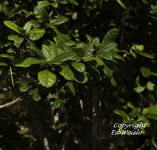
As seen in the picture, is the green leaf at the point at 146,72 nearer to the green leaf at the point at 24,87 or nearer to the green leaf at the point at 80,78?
the green leaf at the point at 80,78

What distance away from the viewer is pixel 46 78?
1145 mm

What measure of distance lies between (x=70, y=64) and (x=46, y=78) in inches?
9.0

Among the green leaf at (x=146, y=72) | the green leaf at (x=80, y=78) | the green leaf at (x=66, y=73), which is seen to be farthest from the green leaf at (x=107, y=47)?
the green leaf at (x=146, y=72)

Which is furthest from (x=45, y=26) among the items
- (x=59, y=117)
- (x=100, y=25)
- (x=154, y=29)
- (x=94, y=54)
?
(x=59, y=117)

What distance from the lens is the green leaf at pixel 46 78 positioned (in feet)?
3.69

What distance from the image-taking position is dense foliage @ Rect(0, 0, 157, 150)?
1.33m

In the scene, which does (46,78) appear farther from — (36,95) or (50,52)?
(36,95)

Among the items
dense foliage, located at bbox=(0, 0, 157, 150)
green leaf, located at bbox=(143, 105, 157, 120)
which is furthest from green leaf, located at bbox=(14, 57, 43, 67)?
green leaf, located at bbox=(143, 105, 157, 120)

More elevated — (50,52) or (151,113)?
(50,52)

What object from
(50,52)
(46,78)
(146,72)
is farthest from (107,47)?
(146,72)

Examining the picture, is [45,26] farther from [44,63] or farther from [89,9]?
[89,9]

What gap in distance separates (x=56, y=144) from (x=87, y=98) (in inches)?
21.2

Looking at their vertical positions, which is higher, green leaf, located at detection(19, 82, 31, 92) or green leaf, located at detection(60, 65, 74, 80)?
green leaf, located at detection(60, 65, 74, 80)

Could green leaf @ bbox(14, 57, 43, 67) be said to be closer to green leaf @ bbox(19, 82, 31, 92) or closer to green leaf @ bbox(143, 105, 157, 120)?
green leaf @ bbox(19, 82, 31, 92)
